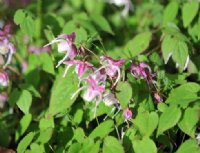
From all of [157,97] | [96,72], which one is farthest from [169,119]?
[96,72]

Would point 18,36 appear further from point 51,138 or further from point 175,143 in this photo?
point 175,143

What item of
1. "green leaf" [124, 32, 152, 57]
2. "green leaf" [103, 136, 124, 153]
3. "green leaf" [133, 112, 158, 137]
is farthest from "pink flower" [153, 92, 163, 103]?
"green leaf" [124, 32, 152, 57]

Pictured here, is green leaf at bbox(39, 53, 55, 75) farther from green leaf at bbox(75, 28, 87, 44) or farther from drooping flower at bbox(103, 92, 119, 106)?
drooping flower at bbox(103, 92, 119, 106)

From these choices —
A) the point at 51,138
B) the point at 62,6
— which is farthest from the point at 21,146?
the point at 62,6

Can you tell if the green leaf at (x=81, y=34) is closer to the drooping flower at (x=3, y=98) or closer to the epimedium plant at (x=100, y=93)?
the epimedium plant at (x=100, y=93)

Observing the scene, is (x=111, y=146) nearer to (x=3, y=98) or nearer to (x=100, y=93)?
(x=100, y=93)
